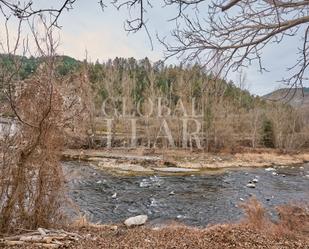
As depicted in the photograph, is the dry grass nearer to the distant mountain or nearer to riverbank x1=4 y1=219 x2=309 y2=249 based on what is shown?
riverbank x1=4 y1=219 x2=309 y2=249

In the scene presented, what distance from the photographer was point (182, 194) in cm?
1731

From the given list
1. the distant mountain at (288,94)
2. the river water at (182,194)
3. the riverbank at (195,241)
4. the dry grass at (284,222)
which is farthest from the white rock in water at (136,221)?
the distant mountain at (288,94)

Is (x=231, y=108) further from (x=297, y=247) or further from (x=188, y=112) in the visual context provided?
(x=297, y=247)

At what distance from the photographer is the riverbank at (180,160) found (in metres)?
26.7

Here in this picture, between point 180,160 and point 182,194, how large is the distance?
1392 centimetres

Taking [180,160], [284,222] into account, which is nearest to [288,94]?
[284,222]

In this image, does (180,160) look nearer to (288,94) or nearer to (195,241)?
(195,241)

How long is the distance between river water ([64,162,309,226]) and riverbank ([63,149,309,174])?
7.40 ft

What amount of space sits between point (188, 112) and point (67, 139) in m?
34.4

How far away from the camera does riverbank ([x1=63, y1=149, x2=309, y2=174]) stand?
87.7 ft

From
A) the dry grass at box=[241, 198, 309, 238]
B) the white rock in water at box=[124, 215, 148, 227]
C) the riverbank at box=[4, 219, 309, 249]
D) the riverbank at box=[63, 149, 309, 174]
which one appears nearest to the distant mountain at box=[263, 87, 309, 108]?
the riverbank at box=[4, 219, 309, 249]

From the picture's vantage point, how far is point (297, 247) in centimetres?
658

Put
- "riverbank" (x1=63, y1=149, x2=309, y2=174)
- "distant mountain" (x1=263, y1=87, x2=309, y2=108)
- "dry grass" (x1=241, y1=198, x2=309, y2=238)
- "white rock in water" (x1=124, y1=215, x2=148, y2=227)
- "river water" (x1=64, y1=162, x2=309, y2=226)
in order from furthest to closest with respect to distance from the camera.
Answer: 1. "riverbank" (x1=63, y1=149, x2=309, y2=174)
2. "river water" (x1=64, y1=162, x2=309, y2=226)
3. "white rock in water" (x1=124, y1=215, x2=148, y2=227)
4. "dry grass" (x1=241, y1=198, x2=309, y2=238)
5. "distant mountain" (x1=263, y1=87, x2=309, y2=108)

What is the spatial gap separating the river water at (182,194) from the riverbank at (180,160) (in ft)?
7.40
